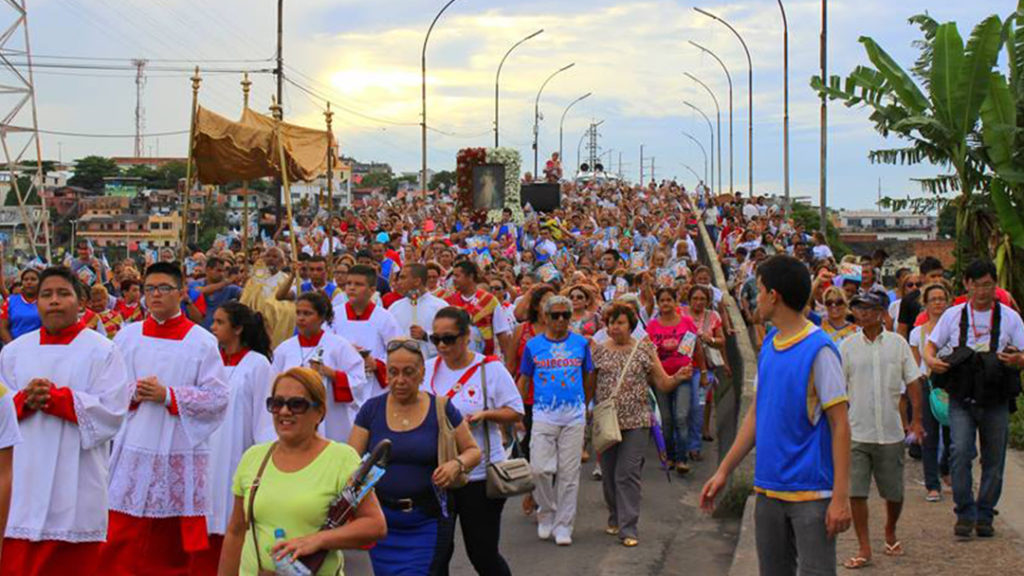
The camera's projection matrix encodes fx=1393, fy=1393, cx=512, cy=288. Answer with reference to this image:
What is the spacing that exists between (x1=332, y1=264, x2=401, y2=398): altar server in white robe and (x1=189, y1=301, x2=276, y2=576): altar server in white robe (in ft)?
6.02

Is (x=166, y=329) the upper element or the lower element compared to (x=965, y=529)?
upper

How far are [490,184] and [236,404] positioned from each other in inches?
1091

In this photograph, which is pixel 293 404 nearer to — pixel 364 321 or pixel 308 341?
pixel 308 341

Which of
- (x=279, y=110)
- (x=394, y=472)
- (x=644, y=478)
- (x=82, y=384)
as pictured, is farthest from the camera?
(x=279, y=110)

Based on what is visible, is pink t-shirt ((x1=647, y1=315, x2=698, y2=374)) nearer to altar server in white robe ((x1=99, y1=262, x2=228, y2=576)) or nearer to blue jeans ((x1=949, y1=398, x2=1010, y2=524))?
blue jeans ((x1=949, y1=398, x2=1010, y2=524))

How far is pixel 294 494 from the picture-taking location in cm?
510

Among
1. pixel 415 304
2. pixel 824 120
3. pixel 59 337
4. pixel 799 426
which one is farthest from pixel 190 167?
pixel 824 120

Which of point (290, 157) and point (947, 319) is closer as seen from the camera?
point (947, 319)

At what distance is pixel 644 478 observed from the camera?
532 inches

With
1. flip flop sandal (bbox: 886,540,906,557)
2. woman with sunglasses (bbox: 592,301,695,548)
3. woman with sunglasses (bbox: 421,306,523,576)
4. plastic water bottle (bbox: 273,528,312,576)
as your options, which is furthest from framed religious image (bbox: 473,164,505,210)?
plastic water bottle (bbox: 273,528,312,576)

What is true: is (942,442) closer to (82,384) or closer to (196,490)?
(196,490)

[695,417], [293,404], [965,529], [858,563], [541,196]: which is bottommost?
[858,563]

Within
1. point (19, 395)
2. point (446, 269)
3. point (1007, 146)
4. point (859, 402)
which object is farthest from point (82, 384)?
point (1007, 146)

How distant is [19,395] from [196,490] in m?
1.52
